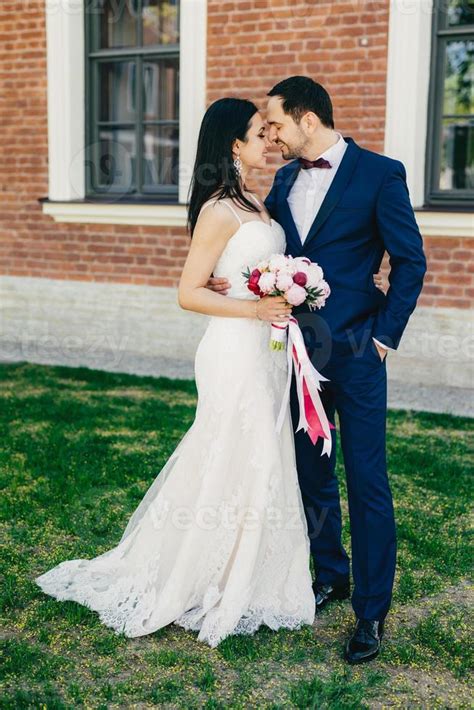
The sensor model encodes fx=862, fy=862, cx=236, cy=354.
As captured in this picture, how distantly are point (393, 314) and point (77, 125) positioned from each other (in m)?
6.48

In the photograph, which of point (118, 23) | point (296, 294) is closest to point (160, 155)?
point (118, 23)

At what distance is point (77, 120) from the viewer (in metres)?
8.74

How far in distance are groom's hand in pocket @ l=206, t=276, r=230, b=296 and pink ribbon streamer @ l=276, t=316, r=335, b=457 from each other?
12.0 inches

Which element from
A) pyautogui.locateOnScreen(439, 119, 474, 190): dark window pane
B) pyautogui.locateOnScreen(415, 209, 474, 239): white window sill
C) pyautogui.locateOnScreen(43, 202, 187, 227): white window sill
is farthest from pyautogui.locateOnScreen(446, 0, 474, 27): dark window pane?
pyautogui.locateOnScreen(43, 202, 187, 227): white window sill

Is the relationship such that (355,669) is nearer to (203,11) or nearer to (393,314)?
(393,314)

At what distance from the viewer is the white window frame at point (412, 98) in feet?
22.3

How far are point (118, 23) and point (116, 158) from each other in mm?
1342

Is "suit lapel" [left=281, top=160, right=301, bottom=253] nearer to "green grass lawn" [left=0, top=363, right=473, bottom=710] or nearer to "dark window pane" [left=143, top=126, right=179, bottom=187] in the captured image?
"green grass lawn" [left=0, top=363, right=473, bottom=710]

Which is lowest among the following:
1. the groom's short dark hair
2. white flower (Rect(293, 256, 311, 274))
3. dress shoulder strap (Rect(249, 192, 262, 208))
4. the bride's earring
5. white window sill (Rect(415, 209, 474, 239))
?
white flower (Rect(293, 256, 311, 274))

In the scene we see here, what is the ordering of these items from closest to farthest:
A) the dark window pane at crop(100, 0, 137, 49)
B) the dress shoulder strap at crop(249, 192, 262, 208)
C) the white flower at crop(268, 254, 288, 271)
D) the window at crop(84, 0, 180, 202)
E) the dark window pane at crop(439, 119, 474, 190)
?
the white flower at crop(268, 254, 288, 271) < the dress shoulder strap at crop(249, 192, 262, 208) < the dark window pane at crop(439, 119, 474, 190) < the window at crop(84, 0, 180, 202) < the dark window pane at crop(100, 0, 137, 49)

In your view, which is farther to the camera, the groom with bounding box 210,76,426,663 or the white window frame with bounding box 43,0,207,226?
the white window frame with bounding box 43,0,207,226

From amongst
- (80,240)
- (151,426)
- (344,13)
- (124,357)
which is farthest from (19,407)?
(344,13)

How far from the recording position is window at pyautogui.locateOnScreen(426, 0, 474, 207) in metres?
7.01

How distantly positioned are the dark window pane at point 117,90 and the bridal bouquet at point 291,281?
6.19 metres
